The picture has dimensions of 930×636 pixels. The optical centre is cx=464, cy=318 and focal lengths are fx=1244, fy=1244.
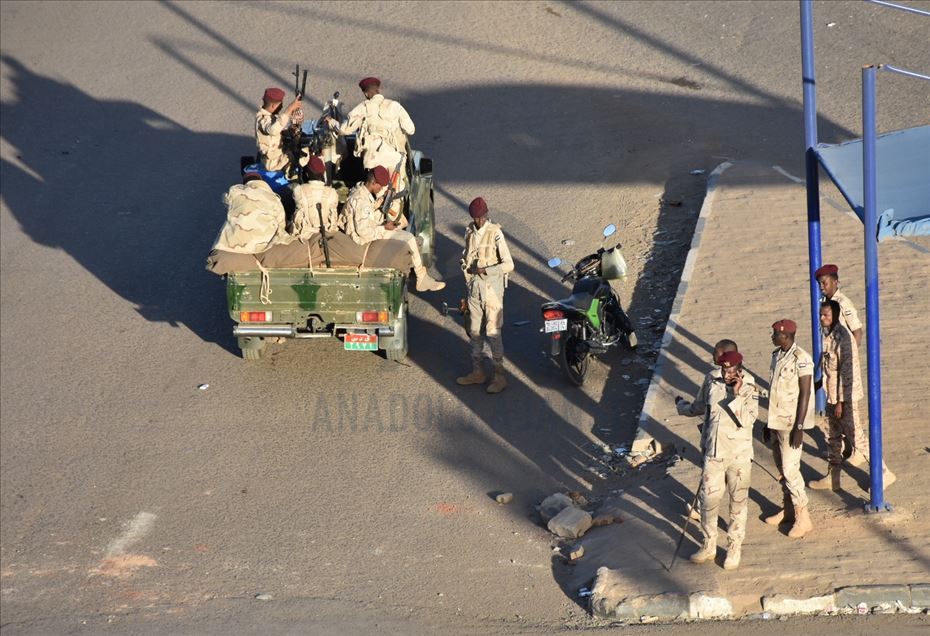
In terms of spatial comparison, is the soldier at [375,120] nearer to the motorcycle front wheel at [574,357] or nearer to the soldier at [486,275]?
the soldier at [486,275]

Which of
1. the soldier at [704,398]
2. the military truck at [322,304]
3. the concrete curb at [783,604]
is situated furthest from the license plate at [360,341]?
the concrete curb at [783,604]

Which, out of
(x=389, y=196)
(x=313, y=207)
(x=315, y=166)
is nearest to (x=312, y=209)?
(x=313, y=207)

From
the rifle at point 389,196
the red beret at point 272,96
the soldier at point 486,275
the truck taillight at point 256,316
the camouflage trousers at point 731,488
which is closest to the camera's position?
the camouflage trousers at point 731,488

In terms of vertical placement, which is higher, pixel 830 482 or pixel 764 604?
pixel 830 482

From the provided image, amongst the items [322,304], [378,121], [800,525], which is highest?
[378,121]

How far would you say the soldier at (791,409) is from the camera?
28.1 feet

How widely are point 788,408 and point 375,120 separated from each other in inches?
249

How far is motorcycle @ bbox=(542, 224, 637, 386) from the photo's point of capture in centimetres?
1147

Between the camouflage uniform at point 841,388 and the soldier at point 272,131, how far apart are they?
6.54 metres

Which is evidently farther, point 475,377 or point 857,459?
point 475,377

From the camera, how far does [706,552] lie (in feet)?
28.8

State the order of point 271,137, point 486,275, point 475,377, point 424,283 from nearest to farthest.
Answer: point 486,275
point 475,377
point 424,283
point 271,137

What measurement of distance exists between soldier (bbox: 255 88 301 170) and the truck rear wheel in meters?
2.07

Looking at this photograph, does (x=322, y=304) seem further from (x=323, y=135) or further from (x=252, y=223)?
(x=323, y=135)
